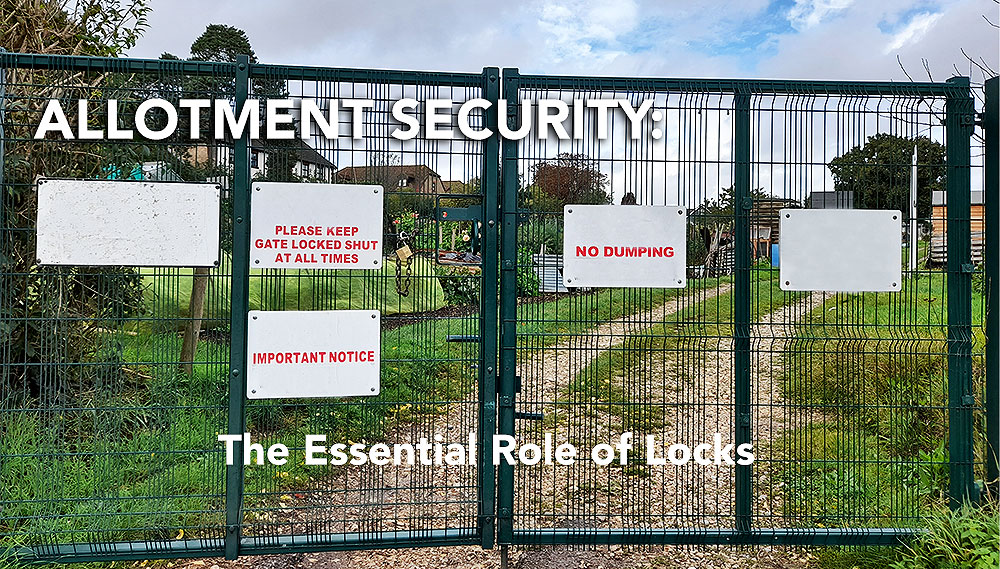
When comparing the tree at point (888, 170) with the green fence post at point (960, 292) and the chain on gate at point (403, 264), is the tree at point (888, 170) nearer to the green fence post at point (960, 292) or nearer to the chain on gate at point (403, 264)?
the green fence post at point (960, 292)

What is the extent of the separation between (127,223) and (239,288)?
1.94ft

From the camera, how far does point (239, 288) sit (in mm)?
3387

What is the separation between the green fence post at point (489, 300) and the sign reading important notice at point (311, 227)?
1.71ft

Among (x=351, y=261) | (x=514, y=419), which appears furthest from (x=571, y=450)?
(x=351, y=261)

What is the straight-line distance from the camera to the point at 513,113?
11.3ft

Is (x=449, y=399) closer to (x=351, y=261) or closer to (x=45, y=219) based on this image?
(x=351, y=261)

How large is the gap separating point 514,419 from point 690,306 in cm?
102

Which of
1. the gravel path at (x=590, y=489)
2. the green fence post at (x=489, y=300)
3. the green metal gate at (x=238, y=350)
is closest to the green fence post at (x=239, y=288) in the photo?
the green metal gate at (x=238, y=350)

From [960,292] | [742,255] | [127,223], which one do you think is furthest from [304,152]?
[960,292]

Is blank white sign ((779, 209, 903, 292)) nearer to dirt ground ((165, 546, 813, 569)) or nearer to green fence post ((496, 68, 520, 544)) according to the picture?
green fence post ((496, 68, 520, 544))

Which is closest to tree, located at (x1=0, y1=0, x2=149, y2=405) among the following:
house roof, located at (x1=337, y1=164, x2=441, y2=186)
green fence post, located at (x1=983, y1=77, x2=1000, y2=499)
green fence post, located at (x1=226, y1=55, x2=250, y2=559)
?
green fence post, located at (x1=226, y1=55, x2=250, y2=559)

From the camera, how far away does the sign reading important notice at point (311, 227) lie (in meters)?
3.36

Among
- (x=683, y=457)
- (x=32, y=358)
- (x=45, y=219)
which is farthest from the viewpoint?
(x=32, y=358)

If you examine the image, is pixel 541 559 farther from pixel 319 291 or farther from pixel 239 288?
pixel 239 288
